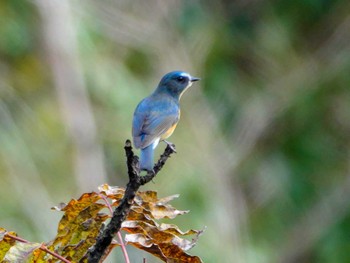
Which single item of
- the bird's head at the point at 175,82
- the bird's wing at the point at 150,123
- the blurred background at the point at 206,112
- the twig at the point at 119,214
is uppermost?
the blurred background at the point at 206,112

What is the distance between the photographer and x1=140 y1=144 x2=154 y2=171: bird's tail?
3.95 metres

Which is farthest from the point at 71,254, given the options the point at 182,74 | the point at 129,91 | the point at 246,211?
the point at 246,211

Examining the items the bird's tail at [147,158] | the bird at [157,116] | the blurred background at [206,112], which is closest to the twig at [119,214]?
the bird's tail at [147,158]

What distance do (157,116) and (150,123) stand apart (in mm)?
124

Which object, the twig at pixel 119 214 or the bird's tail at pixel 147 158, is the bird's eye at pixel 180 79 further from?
the twig at pixel 119 214

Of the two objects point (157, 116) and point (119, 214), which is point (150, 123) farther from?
point (119, 214)

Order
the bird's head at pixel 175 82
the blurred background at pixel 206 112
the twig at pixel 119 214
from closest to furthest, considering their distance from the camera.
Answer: the twig at pixel 119 214, the bird's head at pixel 175 82, the blurred background at pixel 206 112

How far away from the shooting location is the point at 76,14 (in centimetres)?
1588

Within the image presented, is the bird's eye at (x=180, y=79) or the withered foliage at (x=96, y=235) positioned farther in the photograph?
the bird's eye at (x=180, y=79)

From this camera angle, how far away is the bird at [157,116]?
5074mm

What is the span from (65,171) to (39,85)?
1633 millimetres

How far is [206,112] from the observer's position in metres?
17.7

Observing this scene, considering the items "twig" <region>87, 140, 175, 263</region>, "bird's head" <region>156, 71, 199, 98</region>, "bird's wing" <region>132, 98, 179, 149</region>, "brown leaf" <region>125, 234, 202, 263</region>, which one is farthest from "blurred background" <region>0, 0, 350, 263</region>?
"twig" <region>87, 140, 175, 263</region>

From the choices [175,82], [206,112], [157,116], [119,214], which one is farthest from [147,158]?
[206,112]
